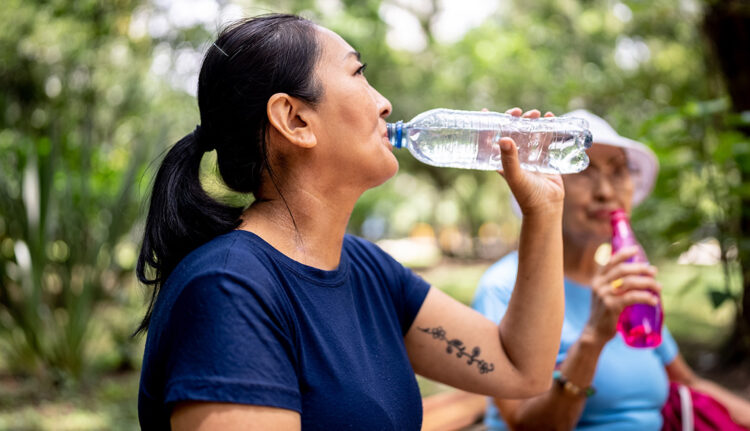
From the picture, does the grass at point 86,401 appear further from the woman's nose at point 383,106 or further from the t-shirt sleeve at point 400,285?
the woman's nose at point 383,106

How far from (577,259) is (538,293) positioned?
0.85 m

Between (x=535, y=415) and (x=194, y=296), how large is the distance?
4.24 feet

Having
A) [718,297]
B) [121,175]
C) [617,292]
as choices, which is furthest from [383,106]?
[121,175]

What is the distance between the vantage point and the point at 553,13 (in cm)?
1662

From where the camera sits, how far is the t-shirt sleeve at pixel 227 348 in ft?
3.50

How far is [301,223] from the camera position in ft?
4.67

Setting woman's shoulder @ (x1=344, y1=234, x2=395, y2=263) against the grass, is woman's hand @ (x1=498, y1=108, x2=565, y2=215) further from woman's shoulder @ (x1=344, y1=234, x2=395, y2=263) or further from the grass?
the grass

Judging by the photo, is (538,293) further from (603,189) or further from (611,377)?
(603,189)

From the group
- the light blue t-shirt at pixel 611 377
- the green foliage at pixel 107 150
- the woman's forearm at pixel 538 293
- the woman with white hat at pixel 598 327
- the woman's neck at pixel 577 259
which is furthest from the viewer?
the green foliage at pixel 107 150

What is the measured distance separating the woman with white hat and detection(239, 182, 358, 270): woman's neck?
535 mm

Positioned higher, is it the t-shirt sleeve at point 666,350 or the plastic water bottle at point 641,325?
the plastic water bottle at point 641,325

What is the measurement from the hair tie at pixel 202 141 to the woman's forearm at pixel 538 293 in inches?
30.7

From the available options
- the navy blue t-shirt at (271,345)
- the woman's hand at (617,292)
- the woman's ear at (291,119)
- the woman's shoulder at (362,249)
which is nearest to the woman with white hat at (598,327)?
the woman's hand at (617,292)

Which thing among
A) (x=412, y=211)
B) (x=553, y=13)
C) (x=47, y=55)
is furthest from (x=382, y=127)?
(x=412, y=211)
